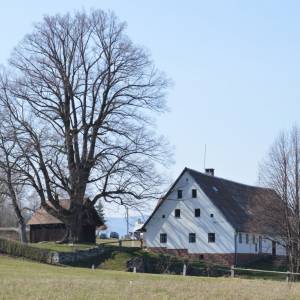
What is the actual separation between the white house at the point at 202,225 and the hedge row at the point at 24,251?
19.5m

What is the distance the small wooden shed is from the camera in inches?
2798

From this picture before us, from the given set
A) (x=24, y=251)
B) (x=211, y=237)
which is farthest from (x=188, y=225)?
(x=24, y=251)

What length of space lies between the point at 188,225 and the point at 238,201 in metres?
7.96

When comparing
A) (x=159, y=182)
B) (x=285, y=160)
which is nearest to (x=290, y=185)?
(x=285, y=160)

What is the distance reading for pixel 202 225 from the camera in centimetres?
6769

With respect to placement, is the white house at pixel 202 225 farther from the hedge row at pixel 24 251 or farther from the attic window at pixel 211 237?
the hedge row at pixel 24 251

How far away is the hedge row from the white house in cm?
1949

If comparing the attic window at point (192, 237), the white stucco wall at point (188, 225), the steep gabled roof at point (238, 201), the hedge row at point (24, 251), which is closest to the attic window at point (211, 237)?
the white stucco wall at point (188, 225)

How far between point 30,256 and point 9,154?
12054 millimetres

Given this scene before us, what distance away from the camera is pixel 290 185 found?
186 feet

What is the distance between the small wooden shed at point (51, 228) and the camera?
233 ft

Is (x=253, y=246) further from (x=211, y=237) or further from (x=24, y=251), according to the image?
(x=24, y=251)

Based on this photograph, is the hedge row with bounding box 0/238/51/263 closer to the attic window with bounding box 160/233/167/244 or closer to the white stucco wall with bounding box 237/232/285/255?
the attic window with bounding box 160/233/167/244

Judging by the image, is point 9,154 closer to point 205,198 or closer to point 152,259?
point 152,259
